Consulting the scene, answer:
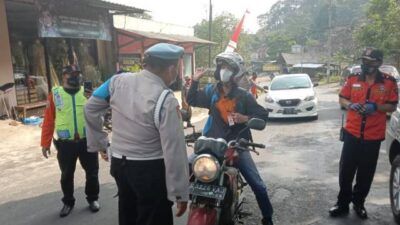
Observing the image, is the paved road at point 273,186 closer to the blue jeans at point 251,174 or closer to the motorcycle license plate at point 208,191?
the blue jeans at point 251,174

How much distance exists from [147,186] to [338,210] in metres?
2.70

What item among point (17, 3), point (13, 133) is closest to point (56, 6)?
point (17, 3)

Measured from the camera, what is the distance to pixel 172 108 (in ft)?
8.43

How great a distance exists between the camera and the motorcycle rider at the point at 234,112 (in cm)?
378

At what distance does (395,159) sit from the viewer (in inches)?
173

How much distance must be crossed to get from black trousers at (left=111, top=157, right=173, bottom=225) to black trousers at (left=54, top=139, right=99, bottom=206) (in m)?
2.08

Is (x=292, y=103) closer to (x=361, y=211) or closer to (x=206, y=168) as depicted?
(x=361, y=211)

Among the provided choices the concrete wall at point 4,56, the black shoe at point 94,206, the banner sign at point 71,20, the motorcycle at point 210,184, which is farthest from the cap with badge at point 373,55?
the concrete wall at point 4,56

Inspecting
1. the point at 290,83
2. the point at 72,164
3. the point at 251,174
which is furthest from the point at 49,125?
the point at 290,83

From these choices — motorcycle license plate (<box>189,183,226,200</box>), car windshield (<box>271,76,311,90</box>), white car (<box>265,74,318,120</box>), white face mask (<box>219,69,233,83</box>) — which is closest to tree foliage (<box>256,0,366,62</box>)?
car windshield (<box>271,76,311,90</box>)

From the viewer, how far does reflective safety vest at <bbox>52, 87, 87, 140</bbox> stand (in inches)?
186

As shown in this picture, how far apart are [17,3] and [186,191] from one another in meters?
11.9

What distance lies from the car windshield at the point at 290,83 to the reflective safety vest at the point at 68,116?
377 inches

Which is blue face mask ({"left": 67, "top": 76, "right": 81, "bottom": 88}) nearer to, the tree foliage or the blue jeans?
the blue jeans
